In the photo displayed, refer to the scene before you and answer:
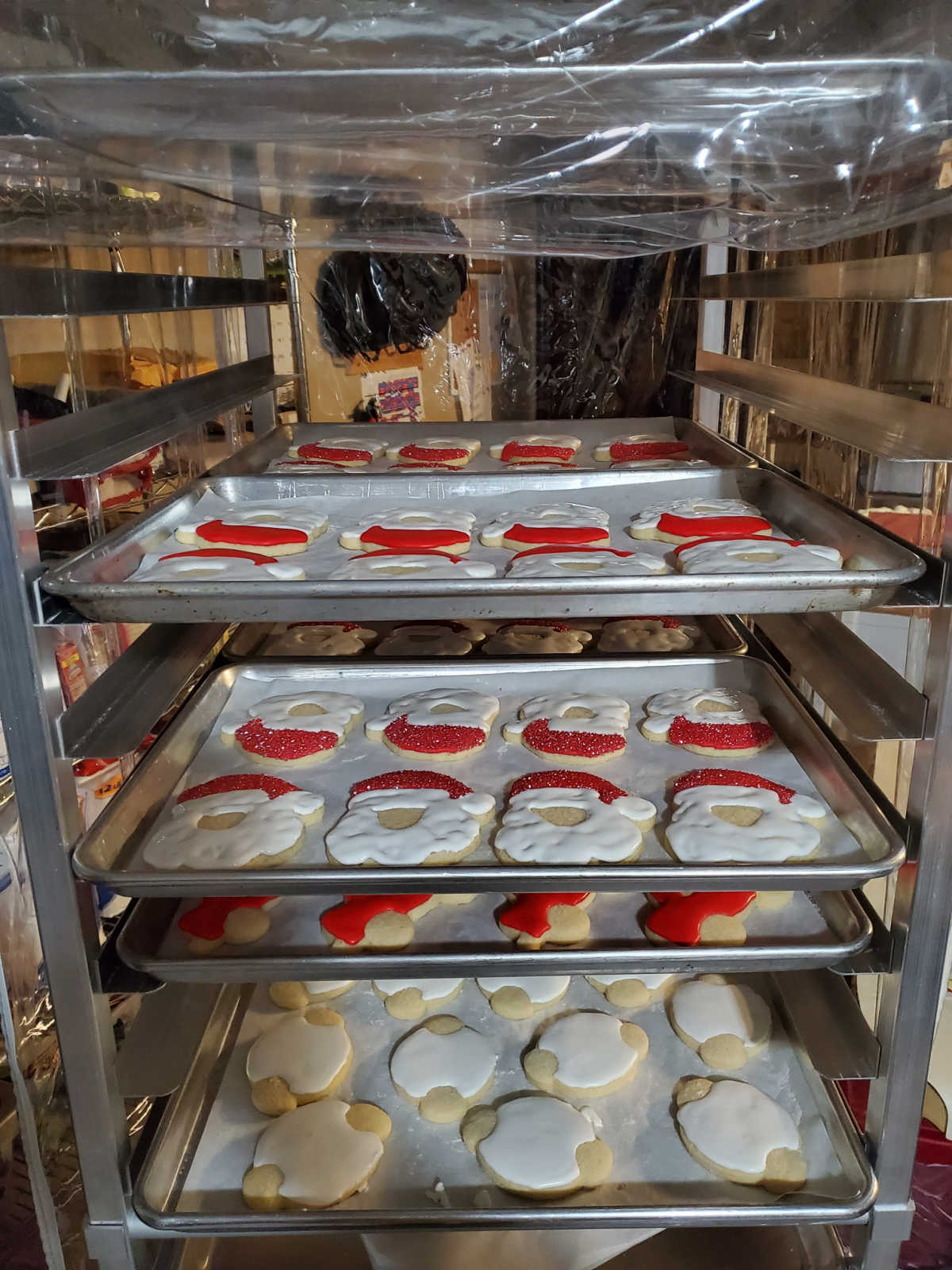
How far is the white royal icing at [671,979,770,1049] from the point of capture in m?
1.35

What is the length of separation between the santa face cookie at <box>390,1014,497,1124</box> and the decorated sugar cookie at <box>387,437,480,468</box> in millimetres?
1116

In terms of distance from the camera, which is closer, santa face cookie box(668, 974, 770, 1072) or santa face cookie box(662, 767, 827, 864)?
santa face cookie box(662, 767, 827, 864)

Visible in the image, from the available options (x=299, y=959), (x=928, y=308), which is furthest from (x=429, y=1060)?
(x=928, y=308)

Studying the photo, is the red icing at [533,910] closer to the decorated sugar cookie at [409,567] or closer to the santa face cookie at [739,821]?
the santa face cookie at [739,821]

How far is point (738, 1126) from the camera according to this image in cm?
119

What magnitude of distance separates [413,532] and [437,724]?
0.30m

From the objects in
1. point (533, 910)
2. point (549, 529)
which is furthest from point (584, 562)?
point (533, 910)

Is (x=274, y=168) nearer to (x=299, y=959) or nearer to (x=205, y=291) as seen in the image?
(x=205, y=291)

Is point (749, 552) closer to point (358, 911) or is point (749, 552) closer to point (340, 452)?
point (358, 911)

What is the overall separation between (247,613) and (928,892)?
2.64 ft

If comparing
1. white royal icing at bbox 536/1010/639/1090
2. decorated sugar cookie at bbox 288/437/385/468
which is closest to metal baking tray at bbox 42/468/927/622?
white royal icing at bbox 536/1010/639/1090

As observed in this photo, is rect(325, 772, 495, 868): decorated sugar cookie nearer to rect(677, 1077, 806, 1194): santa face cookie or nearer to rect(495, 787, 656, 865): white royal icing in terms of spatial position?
rect(495, 787, 656, 865): white royal icing

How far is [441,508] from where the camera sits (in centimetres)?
155

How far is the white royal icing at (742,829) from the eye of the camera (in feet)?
3.69
